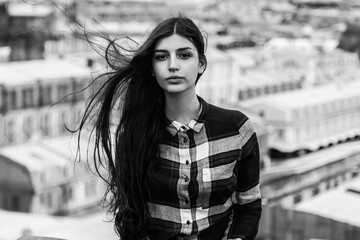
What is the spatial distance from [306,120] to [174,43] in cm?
1681

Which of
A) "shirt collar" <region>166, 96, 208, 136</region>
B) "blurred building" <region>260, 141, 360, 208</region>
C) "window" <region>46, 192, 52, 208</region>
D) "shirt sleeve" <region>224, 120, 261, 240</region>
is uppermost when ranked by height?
"shirt collar" <region>166, 96, 208, 136</region>

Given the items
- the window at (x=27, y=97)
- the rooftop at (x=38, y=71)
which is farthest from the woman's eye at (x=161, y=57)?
the window at (x=27, y=97)

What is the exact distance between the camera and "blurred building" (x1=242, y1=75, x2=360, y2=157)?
17.8m

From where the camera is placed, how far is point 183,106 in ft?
4.82

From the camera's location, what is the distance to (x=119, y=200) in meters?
1.53

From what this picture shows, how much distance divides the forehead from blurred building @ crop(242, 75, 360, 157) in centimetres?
1630

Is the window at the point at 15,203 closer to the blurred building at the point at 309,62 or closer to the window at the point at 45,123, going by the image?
the window at the point at 45,123

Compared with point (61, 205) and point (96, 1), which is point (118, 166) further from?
point (96, 1)

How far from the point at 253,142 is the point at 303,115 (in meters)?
16.5

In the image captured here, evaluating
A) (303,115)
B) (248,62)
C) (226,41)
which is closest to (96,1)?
(226,41)

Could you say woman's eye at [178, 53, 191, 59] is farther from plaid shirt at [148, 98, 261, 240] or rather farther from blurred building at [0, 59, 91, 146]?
blurred building at [0, 59, 91, 146]

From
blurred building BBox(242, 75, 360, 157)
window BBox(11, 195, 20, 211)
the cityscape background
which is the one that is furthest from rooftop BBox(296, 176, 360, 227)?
blurred building BBox(242, 75, 360, 157)

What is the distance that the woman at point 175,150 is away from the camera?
4.70 ft

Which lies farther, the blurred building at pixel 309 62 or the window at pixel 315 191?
the blurred building at pixel 309 62
